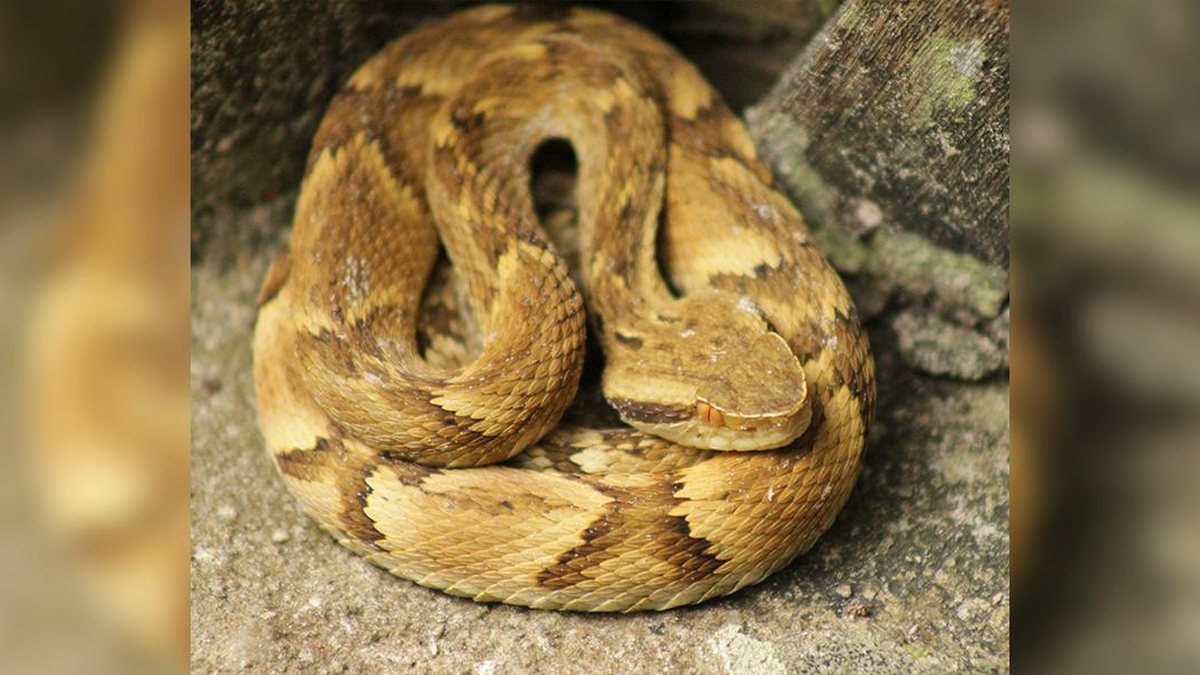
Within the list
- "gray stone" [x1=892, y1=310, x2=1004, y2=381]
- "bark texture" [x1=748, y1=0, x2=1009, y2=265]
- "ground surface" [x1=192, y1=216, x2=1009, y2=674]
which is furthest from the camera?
"gray stone" [x1=892, y1=310, x2=1004, y2=381]

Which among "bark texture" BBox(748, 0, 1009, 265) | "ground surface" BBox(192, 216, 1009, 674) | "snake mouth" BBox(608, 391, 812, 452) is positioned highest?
"bark texture" BBox(748, 0, 1009, 265)

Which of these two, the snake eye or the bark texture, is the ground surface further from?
the bark texture

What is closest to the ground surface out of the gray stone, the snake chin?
the gray stone

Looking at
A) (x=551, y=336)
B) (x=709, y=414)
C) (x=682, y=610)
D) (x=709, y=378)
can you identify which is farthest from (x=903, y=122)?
(x=682, y=610)

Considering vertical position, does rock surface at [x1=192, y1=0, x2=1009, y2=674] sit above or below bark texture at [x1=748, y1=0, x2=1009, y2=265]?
below

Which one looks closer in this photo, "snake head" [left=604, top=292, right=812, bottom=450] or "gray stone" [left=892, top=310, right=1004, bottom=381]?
"snake head" [left=604, top=292, right=812, bottom=450]

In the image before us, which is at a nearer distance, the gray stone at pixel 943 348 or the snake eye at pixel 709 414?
the snake eye at pixel 709 414
